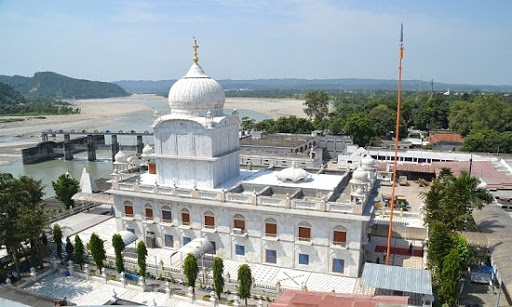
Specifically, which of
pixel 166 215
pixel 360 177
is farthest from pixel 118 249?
pixel 360 177

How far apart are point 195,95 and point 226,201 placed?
320 inches

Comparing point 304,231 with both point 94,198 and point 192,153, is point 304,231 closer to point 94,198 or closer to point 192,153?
point 192,153

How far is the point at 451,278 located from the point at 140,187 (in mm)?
20504

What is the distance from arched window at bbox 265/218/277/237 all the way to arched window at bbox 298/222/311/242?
1616mm

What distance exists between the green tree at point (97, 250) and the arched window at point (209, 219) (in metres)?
6.69

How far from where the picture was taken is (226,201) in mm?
25297

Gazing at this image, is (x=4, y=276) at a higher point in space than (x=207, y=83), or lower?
lower

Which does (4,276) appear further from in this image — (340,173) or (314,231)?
(340,173)

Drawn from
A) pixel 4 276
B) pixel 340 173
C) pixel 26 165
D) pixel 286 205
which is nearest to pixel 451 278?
pixel 286 205

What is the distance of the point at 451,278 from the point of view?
63.1 ft

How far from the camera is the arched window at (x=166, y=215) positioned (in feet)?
89.9

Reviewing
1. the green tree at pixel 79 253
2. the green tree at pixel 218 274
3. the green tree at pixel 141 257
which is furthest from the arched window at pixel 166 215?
the green tree at pixel 218 274

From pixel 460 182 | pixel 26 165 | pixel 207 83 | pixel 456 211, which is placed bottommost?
pixel 26 165

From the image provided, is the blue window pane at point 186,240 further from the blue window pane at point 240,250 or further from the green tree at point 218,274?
the green tree at point 218,274
